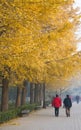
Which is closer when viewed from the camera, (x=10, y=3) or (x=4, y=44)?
(x=10, y=3)

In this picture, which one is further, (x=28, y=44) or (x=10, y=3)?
(x=28, y=44)

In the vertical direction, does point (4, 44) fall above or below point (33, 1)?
below

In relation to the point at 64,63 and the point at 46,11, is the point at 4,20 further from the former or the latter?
the point at 64,63

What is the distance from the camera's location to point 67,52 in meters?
27.3

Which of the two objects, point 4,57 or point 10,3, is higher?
point 10,3

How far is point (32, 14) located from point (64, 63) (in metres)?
13.6

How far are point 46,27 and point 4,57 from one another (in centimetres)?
611

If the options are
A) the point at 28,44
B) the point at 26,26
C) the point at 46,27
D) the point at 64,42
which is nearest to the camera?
the point at 26,26

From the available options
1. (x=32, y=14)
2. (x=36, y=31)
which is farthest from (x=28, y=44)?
(x=32, y=14)

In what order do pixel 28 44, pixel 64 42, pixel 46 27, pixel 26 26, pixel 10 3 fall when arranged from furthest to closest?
pixel 64 42, pixel 46 27, pixel 28 44, pixel 26 26, pixel 10 3

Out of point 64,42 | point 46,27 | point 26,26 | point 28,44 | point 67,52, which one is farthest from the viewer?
point 67,52

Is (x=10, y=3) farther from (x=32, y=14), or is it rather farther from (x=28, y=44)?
(x=28, y=44)

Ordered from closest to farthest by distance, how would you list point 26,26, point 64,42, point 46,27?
point 26,26 < point 46,27 < point 64,42

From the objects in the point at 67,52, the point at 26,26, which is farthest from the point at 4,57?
the point at 67,52
